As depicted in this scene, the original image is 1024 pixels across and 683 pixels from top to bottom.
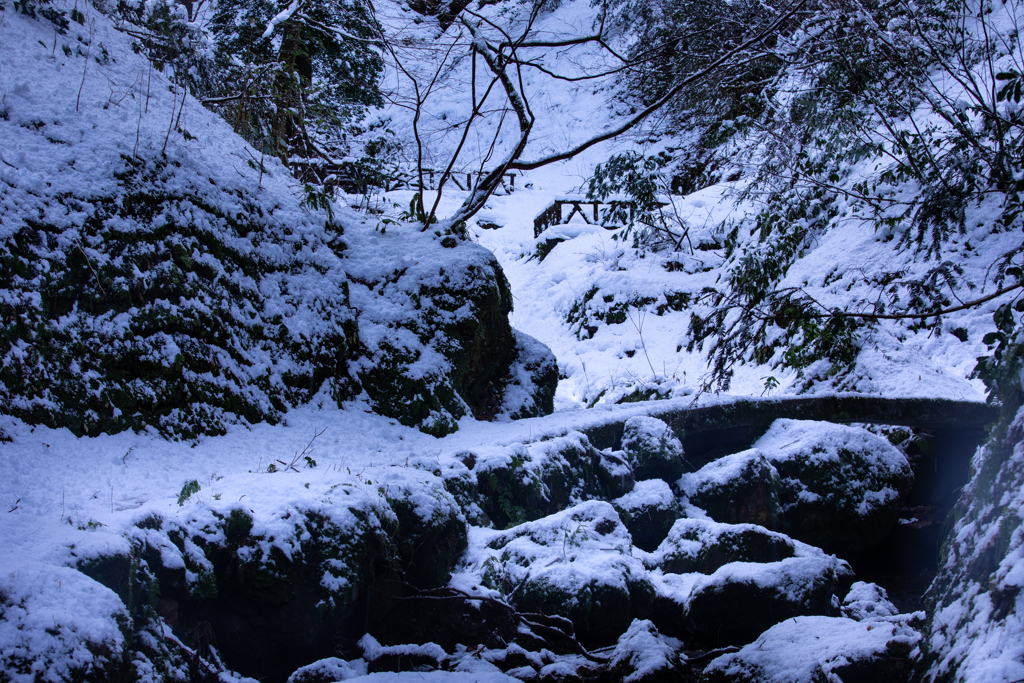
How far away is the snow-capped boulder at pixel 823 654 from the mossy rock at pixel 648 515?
154 centimetres

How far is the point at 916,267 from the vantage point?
7.95 meters

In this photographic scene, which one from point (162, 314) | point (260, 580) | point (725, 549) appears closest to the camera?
point (260, 580)

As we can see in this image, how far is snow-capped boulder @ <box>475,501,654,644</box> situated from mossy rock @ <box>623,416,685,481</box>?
145cm

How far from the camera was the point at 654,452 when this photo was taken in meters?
5.25

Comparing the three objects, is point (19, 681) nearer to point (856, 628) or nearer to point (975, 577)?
point (975, 577)

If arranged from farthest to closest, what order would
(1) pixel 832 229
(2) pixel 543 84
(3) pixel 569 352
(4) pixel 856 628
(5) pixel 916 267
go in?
(2) pixel 543 84 < (3) pixel 569 352 < (1) pixel 832 229 < (5) pixel 916 267 < (4) pixel 856 628

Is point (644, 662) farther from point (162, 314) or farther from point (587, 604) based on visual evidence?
point (162, 314)

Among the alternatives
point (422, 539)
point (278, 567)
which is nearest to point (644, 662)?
point (422, 539)

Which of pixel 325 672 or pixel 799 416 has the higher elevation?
pixel 799 416

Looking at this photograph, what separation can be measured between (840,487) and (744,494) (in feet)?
2.88

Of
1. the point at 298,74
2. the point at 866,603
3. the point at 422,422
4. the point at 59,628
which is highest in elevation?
the point at 298,74

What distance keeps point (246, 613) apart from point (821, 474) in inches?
180

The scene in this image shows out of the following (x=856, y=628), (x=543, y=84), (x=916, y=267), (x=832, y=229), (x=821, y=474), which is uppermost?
(x=543, y=84)

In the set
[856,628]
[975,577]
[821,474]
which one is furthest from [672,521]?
[975,577]
